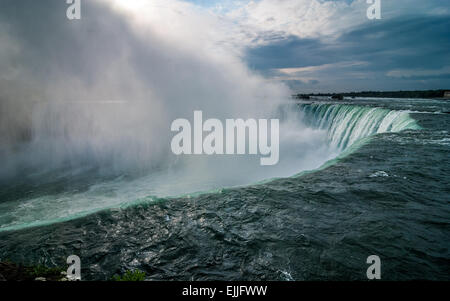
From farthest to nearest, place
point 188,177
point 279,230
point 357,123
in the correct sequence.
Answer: point 357,123, point 188,177, point 279,230

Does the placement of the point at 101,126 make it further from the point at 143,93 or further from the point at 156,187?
the point at 156,187

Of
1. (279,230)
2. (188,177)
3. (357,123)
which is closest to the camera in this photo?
(279,230)

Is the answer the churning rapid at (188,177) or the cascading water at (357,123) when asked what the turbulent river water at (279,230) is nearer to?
the churning rapid at (188,177)

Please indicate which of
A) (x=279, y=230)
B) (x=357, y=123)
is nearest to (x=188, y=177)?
(x=279, y=230)

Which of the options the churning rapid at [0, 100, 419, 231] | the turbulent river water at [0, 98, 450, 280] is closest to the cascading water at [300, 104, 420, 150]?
the churning rapid at [0, 100, 419, 231]

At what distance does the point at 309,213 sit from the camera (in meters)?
4.73

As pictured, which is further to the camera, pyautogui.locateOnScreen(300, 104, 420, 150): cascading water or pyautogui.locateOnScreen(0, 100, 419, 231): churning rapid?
pyautogui.locateOnScreen(300, 104, 420, 150): cascading water

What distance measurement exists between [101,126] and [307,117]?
24863 mm

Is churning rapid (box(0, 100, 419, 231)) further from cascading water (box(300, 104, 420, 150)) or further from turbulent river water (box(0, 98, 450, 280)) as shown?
turbulent river water (box(0, 98, 450, 280))

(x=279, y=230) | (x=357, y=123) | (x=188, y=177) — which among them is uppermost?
(x=357, y=123)

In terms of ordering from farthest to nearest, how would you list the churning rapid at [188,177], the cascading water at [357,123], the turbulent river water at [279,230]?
the cascading water at [357,123]
the churning rapid at [188,177]
the turbulent river water at [279,230]

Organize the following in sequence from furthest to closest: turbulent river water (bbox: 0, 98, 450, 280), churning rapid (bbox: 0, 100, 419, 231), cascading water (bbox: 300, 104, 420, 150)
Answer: cascading water (bbox: 300, 104, 420, 150) < churning rapid (bbox: 0, 100, 419, 231) < turbulent river water (bbox: 0, 98, 450, 280)

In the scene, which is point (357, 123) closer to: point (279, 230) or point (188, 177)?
point (188, 177)

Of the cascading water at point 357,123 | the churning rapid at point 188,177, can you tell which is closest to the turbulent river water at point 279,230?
the churning rapid at point 188,177
